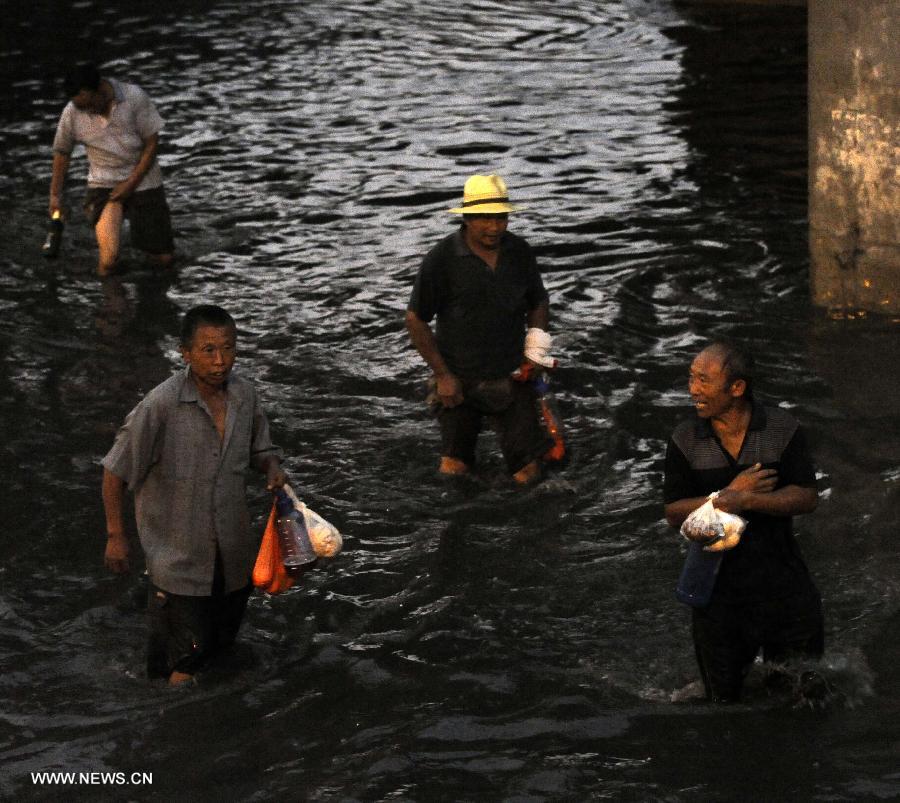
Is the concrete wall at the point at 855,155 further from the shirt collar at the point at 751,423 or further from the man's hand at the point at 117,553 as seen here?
the man's hand at the point at 117,553

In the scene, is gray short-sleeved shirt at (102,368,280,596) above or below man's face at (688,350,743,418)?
below

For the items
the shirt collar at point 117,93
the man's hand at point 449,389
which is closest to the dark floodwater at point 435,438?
the man's hand at point 449,389

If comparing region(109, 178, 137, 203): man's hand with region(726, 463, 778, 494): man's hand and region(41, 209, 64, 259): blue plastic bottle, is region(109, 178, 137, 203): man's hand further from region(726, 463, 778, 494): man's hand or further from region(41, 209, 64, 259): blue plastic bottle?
region(726, 463, 778, 494): man's hand

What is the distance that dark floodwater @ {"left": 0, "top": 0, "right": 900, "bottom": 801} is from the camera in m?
7.16

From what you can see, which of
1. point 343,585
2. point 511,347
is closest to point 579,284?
point 511,347

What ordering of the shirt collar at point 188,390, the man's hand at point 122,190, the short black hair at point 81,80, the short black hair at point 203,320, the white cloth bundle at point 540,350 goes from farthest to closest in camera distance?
the man's hand at point 122,190, the short black hair at point 81,80, the white cloth bundle at point 540,350, the shirt collar at point 188,390, the short black hair at point 203,320

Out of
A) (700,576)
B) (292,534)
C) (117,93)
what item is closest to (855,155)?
(117,93)

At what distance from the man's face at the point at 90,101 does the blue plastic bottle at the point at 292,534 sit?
6.89 metres

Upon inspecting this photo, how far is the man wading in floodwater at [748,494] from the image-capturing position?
6402 mm

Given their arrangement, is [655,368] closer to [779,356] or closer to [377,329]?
[779,356]

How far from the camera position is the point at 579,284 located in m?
14.0

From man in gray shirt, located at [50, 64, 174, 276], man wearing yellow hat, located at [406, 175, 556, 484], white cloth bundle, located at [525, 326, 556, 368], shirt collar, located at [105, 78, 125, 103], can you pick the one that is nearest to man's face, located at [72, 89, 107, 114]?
man in gray shirt, located at [50, 64, 174, 276]

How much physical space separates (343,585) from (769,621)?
9.92ft

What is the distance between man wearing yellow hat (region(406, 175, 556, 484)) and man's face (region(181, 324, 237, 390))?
8.24 ft
